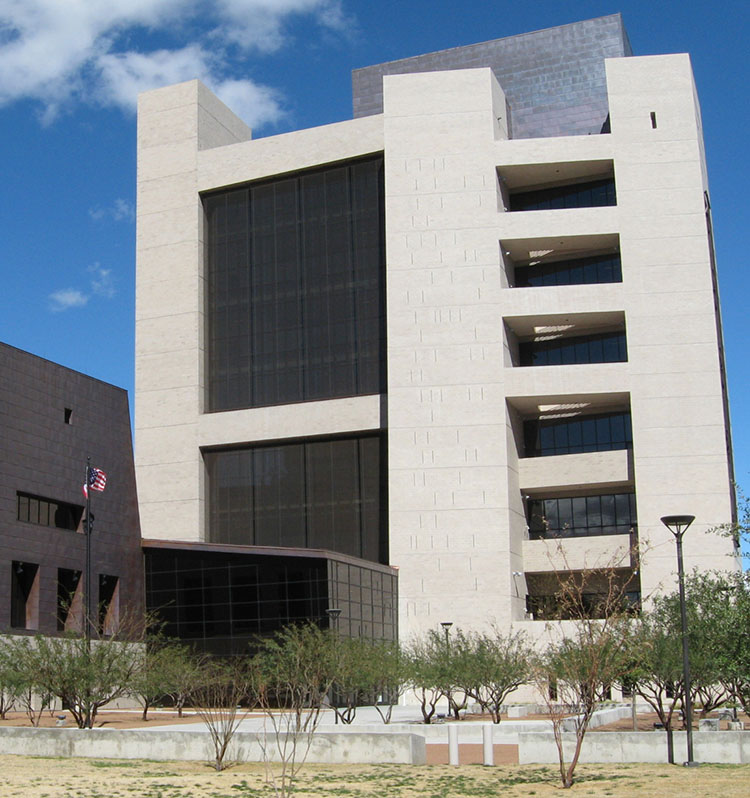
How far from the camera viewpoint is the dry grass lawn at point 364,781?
2331 centimetres

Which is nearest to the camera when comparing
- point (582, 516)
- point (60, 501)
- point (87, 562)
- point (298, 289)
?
point (87, 562)

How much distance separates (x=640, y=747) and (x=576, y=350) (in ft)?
153

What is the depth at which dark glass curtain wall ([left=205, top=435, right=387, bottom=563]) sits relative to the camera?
231 feet

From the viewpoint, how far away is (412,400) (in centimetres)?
6844

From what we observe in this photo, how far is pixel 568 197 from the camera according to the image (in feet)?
245

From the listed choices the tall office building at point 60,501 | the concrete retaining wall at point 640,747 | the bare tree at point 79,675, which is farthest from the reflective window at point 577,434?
the concrete retaining wall at point 640,747

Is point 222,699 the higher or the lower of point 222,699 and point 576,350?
the lower

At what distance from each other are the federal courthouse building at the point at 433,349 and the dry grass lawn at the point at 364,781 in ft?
102

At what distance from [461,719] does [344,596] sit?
1241cm

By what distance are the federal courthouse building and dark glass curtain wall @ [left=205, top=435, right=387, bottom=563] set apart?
0.51 ft

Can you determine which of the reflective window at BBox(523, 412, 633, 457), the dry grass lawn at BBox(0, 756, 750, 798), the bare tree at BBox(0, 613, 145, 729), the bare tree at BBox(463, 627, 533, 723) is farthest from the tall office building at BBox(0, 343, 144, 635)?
the dry grass lawn at BBox(0, 756, 750, 798)

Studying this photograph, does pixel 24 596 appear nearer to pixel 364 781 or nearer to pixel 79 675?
pixel 79 675

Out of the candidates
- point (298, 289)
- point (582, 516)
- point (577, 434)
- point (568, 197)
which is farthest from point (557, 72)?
point (582, 516)

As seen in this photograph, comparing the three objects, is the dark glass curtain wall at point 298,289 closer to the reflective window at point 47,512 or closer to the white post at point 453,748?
the reflective window at point 47,512
